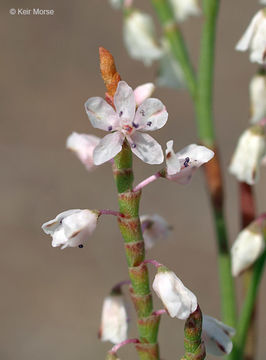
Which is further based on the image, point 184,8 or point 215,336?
point 184,8

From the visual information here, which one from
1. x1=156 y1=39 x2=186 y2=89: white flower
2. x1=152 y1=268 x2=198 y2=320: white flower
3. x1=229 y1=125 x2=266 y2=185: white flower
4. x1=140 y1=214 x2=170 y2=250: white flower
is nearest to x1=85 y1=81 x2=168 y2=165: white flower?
x1=152 y1=268 x2=198 y2=320: white flower

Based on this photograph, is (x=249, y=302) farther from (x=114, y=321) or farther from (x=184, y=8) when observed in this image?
(x=184, y=8)

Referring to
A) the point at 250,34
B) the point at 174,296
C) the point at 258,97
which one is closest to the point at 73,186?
the point at 258,97

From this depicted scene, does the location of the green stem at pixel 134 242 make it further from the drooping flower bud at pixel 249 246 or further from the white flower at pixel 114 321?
the drooping flower bud at pixel 249 246

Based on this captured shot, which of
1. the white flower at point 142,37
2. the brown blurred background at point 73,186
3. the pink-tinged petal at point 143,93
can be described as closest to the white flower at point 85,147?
the pink-tinged petal at point 143,93

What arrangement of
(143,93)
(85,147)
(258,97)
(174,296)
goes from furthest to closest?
(258,97) < (85,147) < (143,93) < (174,296)

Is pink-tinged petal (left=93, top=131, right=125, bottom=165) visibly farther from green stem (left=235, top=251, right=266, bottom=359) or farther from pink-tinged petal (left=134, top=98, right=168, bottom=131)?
green stem (left=235, top=251, right=266, bottom=359)
